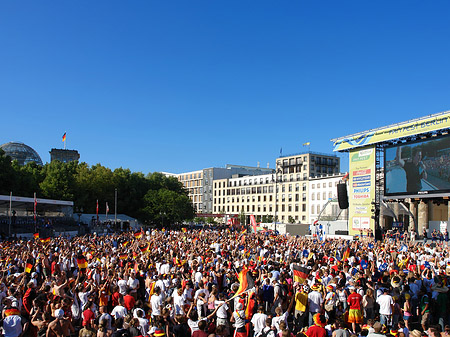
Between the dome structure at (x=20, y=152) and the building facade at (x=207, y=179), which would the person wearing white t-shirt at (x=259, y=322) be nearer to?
the building facade at (x=207, y=179)

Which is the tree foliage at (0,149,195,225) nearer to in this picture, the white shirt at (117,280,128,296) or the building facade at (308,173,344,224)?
the building facade at (308,173,344,224)

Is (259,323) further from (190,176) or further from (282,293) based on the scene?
(190,176)

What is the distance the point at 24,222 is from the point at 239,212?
64.8m

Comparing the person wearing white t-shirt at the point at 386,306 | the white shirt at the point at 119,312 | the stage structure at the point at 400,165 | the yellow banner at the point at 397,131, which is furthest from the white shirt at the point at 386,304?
the yellow banner at the point at 397,131

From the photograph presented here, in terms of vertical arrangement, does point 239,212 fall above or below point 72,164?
below

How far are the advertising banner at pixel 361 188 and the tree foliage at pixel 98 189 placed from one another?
32.0m

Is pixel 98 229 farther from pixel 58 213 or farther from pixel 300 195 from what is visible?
pixel 300 195

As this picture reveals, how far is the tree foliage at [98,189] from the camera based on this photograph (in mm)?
60750

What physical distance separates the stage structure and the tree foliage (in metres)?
32.1

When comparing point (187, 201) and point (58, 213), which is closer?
point (58, 213)

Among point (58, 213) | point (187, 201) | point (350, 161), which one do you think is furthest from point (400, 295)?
point (187, 201)

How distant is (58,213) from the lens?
201 feet

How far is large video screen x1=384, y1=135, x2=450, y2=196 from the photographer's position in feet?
113

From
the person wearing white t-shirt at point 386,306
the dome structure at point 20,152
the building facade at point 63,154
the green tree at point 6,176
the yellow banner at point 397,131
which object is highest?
the building facade at point 63,154
